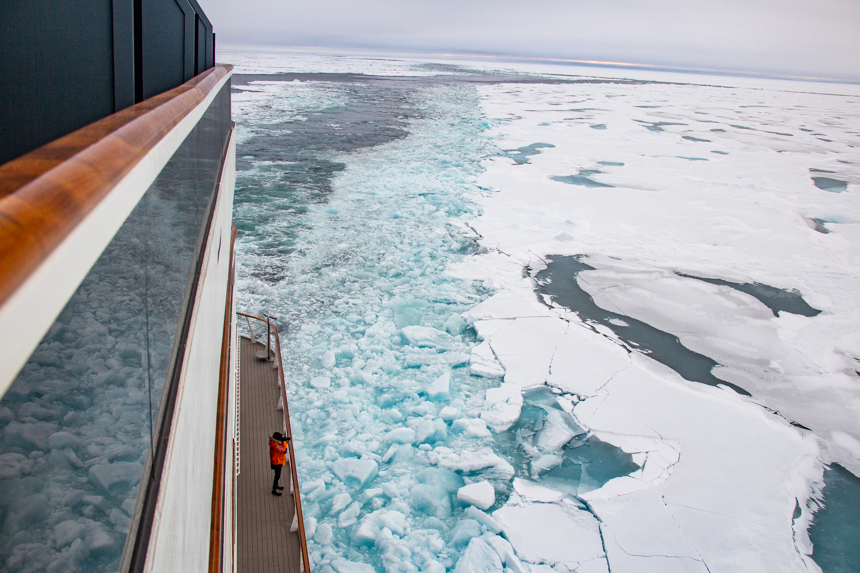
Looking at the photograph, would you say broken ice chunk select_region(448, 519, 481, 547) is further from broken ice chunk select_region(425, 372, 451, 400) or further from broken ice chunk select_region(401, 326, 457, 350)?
broken ice chunk select_region(401, 326, 457, 350)

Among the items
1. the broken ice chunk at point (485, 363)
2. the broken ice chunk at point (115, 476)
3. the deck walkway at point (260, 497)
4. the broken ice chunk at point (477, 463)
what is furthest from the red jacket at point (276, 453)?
the broken ice chunk at point (115, 476)

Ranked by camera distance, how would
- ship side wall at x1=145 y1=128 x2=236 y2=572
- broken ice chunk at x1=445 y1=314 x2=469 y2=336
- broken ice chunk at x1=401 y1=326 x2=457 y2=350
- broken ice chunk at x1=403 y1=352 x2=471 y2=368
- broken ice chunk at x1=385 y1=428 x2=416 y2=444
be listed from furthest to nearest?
1. broken ice chunk at x1=445 y1=314 x2=469 y2=336
2. broken ice chunk at x1=401 y1=326 x2=457 y2=350
3. broken ice chunk at x1=403 y1=352 x2=471 y2=368
4. broken ice chunk at x1=385 y1=428 x2=416 y2=444
5. ship side wall at x1=145 y1=128 x2=236 y2=572

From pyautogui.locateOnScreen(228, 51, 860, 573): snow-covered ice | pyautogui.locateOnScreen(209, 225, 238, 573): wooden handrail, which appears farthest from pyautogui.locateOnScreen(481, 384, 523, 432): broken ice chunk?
pyautogui.locateOnScreen(209, 225, 238, 573): wooden handrail

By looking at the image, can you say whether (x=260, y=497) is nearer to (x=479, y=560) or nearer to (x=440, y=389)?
(x=479, y=560)

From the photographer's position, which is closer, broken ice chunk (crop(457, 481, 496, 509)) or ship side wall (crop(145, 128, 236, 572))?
ship side wall (crop(145, 128, 236, 572))

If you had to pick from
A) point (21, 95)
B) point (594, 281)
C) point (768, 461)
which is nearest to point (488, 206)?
point (594, 281)

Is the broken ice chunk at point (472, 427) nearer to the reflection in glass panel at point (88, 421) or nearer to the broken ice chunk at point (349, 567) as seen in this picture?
the broken ice chunk at point (349, 567)

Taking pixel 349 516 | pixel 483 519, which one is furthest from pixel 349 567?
pixel 483 519
